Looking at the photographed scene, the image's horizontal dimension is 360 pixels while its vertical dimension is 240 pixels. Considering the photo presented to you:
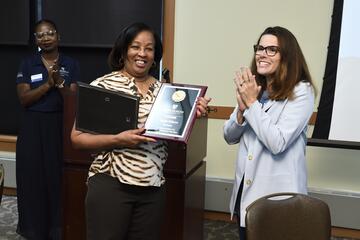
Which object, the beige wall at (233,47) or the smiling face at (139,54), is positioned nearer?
the smiling face at (139,54)

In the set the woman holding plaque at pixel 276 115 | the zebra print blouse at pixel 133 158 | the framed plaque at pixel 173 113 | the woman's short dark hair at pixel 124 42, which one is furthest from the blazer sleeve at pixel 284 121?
the woman's short dark hair at pixel 124 42

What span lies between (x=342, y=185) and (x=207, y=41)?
163cm

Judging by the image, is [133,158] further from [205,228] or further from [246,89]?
[205,228]

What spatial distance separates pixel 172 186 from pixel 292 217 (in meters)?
1.09

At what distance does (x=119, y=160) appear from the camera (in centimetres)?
166

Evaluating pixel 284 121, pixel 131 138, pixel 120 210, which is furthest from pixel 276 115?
pixel 120 210

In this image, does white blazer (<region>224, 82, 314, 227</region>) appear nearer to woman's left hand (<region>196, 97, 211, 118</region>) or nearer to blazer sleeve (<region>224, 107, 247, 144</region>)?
blazer sleeve (<region>224, 107, 247, 144</region>)

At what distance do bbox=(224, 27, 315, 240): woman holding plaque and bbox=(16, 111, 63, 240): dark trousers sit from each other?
165 cm

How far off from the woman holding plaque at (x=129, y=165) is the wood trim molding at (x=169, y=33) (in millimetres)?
1929

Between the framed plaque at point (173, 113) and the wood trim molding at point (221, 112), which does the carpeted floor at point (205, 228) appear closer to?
the wood trim molding at point (221, 112)

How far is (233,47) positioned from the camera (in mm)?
3545

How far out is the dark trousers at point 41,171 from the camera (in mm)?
2961

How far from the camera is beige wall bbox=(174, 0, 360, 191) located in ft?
10.9

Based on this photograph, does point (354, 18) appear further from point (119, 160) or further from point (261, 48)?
point (119, 160)
